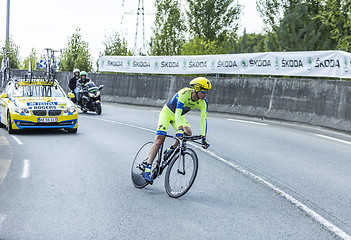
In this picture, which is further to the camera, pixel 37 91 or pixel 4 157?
pixel 37 91

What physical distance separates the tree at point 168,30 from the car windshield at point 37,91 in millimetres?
30581

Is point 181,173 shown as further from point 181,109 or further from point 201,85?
point 201,85

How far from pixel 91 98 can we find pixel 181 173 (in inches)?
577

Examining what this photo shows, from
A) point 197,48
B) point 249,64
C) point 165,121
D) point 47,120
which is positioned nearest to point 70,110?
point 47,120

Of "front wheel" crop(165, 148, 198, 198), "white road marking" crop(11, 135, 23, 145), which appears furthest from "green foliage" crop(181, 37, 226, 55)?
"front wheel" crop(165, 148, 198, 198)

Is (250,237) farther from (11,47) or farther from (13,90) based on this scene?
(11,47)

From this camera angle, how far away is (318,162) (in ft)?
33.9

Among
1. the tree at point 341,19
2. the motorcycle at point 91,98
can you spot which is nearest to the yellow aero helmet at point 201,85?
the motorcycle at point 91,98

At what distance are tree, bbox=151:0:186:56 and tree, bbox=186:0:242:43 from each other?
1288 millimetres

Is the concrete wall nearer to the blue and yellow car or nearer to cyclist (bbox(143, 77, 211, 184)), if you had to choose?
the blue and yellow car

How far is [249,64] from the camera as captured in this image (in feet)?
72.6

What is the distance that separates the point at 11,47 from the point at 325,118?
42.1m

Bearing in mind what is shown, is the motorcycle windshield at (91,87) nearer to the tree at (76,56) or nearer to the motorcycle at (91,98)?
the motorcycle at (91,98)

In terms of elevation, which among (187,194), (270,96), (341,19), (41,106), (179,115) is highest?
(341,19)
